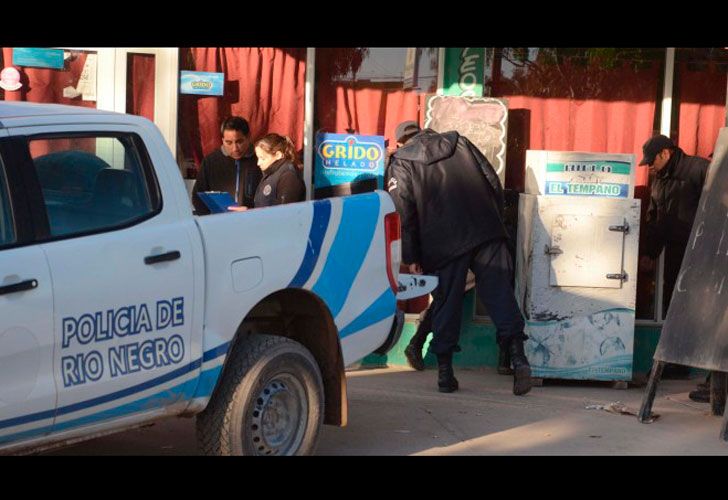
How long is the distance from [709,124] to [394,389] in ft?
11.4

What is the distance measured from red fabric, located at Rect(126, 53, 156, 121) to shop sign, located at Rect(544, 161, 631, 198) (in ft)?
10.7

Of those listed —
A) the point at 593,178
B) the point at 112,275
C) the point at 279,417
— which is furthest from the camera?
the point at 593,178

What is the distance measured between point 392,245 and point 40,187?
2.25m

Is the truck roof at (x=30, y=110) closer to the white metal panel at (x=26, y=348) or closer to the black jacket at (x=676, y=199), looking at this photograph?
the white metal panel at (x=26, y=348)

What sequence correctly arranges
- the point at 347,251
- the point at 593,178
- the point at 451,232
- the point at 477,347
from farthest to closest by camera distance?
the point at 477,347 < the point at 593,178 < the point at 451,232 < the point at 347,251

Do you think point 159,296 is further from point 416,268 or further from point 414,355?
point 414,355

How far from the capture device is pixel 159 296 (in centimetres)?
570

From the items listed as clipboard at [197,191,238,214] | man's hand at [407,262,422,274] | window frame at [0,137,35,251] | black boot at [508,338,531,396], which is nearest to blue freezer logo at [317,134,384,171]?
man's hand at [407,262,422,274]

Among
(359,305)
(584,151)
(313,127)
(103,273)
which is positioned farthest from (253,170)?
(103,273)

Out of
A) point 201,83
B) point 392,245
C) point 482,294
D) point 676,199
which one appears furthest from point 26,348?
point 676,199

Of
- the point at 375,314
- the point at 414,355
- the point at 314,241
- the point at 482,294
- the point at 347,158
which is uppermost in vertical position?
the point at 347,158

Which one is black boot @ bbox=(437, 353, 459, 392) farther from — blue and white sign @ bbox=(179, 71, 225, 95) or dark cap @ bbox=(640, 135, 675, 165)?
blue and white sign @ bbox=(179, 71, 225, 95)

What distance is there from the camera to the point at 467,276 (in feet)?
31.8

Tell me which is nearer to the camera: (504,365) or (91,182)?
(91,182)
